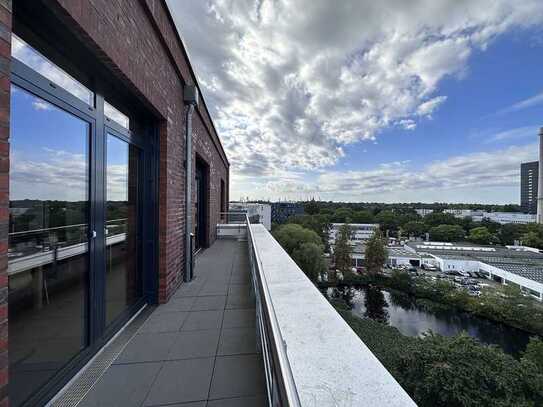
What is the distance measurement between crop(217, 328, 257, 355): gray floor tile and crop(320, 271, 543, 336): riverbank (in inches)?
1087

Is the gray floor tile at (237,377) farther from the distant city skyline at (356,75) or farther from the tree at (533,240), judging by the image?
the tree at (533,240)

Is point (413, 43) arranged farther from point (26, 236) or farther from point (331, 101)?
point (26, 236)

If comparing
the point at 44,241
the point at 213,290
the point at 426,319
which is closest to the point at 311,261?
the point at 426,319

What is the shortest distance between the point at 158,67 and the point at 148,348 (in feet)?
10.6

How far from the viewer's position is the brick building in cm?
146

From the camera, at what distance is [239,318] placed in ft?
9.50

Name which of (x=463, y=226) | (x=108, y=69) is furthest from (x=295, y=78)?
(x=463, y=226)

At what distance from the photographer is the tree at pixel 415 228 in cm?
6625

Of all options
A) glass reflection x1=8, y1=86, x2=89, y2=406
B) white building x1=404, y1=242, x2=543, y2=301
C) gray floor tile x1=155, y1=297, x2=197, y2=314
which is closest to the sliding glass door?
glass reflection x1=8, y1=86, x2=89, y2=406

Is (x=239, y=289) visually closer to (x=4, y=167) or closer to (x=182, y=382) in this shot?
(x=182, y=382)

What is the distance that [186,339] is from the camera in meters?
2.47

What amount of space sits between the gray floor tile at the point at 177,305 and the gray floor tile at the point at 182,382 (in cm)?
113

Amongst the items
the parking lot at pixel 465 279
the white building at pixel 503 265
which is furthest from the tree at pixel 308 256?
the white building at pixel 503 265

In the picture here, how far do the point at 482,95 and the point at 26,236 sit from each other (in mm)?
28153
